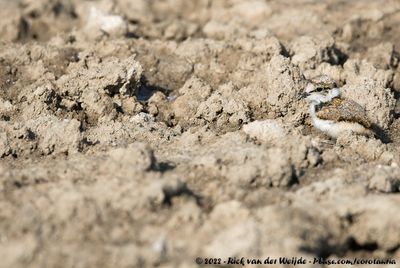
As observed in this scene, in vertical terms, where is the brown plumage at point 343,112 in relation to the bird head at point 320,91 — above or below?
below

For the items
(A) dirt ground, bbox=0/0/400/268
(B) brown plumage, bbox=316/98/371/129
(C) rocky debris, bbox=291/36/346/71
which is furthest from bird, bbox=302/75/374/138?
(C) rocky debris, bbox=291/36/346/71

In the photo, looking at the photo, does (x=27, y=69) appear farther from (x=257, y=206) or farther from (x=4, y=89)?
(x=257, y=206)

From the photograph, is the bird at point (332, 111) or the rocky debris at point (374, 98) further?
the rocky debris at point (374, 98)

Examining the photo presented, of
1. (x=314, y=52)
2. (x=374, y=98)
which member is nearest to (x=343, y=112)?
(x=374, y=98)

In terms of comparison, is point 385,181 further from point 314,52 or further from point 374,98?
point 314,52

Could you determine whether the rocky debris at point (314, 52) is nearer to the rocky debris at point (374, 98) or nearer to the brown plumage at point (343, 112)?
the rocky debris at point (374, 98)

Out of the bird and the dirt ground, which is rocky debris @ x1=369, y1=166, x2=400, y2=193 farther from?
the bird

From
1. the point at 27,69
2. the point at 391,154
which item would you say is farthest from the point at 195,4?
the point at 391,154

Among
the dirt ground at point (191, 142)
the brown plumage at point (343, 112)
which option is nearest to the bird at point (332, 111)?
the brown plumage at point (343, 112)
